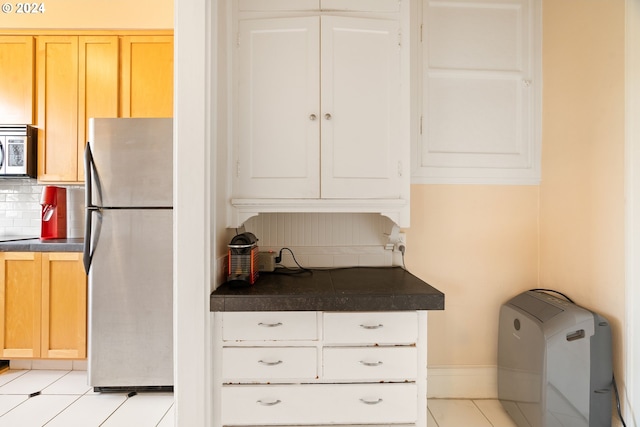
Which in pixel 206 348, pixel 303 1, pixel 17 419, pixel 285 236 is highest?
pixel 303 1

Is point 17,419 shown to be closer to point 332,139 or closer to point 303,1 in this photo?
point 332,139

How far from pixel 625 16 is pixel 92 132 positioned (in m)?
2.97

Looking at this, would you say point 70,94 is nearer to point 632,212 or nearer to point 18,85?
point 18,85

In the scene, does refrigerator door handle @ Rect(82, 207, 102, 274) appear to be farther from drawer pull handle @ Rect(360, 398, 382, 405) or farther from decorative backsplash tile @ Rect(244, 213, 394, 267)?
drawer pull handle @ Rect(360, 398, 382, 405)

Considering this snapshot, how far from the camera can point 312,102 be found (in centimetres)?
164

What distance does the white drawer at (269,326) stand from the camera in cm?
137

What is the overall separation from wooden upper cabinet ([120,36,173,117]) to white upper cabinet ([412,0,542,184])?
1.94 meters

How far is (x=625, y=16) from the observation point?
1.50m

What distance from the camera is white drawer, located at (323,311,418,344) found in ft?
4.50

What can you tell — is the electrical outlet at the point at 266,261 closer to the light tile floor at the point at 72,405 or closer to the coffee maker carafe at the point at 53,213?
the light tile floor at the point at 72,405

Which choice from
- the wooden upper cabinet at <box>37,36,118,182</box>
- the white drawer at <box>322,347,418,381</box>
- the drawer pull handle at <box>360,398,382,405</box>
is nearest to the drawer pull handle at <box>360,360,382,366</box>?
the white drawer at <box>322,347,418,381</box>

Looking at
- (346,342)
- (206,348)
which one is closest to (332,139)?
(346,342)

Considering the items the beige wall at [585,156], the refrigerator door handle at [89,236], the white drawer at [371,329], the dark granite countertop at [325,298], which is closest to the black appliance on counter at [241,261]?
the dark granite countertop at [325,298]

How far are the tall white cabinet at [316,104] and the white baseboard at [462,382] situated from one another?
120 centimetres
